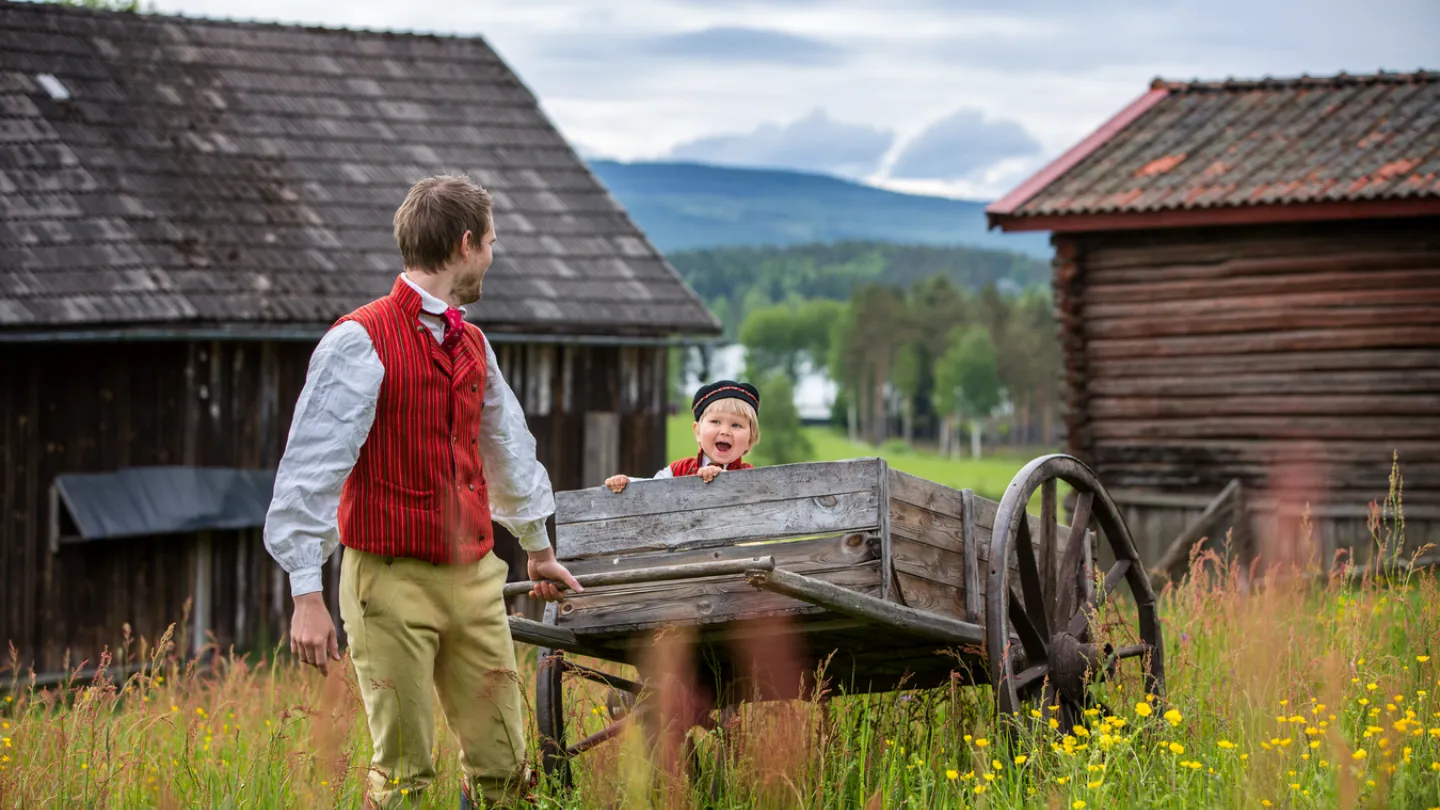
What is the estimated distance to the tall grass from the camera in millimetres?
3967

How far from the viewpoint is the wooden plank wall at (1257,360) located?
11.7 metres

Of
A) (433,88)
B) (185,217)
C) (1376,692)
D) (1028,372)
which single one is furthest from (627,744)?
(1028,372)

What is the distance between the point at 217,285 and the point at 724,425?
766cm

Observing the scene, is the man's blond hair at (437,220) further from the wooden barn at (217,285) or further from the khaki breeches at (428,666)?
the wooden barn at (217,285)

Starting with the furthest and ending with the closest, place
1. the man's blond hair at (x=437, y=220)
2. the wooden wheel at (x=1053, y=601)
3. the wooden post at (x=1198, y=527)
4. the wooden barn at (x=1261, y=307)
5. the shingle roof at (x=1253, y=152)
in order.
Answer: the wooden post at (x=1198, y=527), the wooden barn at (x=1261, y=307), the shingle roof at (x=1253, y=152), the wooden wheel at (x=1053, y=601), the man's blond hair at (x=437, y=220)

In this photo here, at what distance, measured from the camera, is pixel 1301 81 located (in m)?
13.6

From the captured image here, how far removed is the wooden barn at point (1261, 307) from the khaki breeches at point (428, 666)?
918 cm

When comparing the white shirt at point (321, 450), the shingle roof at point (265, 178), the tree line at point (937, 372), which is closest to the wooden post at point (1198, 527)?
the shingle roof at point (265, 178)

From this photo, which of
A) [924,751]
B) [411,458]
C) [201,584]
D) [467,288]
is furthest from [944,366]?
[411,458]

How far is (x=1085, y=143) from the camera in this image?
1355cm

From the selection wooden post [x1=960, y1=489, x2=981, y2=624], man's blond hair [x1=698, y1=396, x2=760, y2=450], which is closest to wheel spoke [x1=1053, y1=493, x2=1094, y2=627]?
wooden post [x1=960, y1=489, x2=981, y2=624]

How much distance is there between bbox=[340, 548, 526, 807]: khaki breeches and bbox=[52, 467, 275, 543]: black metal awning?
7485 mm

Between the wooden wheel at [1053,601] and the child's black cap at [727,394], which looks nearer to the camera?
the wooden wheel at [1053,601]

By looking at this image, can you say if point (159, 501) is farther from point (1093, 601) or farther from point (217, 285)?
point (1093, 601)
